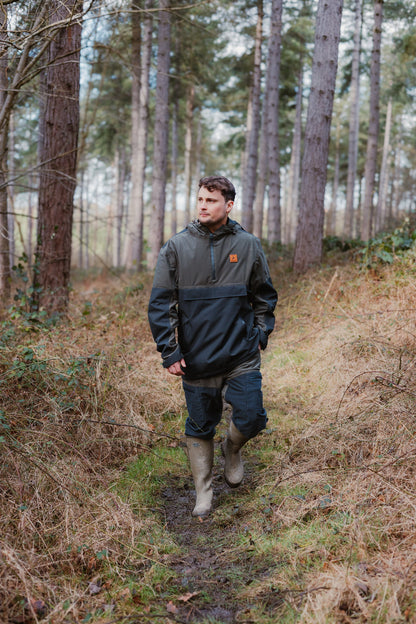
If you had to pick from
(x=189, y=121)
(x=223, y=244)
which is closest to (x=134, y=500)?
(x=223, y=244)

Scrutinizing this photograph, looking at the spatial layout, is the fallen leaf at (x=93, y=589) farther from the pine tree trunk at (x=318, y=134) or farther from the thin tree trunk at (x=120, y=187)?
the thin tree trunk at (x=120, y=187)

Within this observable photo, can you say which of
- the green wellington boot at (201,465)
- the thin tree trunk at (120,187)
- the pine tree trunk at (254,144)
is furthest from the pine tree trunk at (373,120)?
the thin tree trunk at (120,187)

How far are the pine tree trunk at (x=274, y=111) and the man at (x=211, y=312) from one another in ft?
37.4

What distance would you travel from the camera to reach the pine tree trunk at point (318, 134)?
880cm

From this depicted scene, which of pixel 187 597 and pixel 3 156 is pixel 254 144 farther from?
pixel 187 597

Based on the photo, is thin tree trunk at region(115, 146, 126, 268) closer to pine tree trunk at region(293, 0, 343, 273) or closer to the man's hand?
pine tree trunk at region(293, 0, 343, 273)

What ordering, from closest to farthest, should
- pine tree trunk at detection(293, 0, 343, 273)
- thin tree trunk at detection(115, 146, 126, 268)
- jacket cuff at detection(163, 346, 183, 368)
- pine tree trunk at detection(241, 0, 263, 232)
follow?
jacket cuff at detection(163, 346, 183, 368) < pine tree trunk at detection(293, 0, 343, 273) < pine tree trunk at detection(241, 0, 263, 232) < thin tree trunk at detection(115, 146, 126, 268)

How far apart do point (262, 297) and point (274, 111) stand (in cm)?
1379

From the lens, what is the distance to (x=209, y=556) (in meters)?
3.12

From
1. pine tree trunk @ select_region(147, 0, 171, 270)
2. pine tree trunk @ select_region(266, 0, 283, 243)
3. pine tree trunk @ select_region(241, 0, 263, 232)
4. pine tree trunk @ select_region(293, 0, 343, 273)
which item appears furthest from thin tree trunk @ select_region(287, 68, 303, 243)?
pine tree trunk @ select_region(293, 0, 343, 273)

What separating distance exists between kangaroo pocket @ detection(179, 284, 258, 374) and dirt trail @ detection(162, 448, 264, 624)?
110 cm

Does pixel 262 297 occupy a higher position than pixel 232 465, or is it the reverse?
pixel 262 297

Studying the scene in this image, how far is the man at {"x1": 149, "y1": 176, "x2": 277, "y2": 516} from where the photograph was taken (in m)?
3.49

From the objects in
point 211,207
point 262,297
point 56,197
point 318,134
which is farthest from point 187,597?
point 318,134
